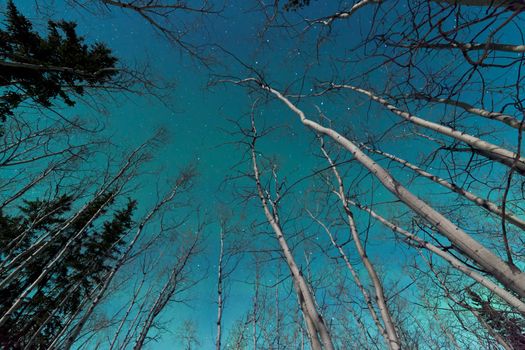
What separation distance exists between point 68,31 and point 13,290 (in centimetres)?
1174

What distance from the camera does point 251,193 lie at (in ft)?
9.64

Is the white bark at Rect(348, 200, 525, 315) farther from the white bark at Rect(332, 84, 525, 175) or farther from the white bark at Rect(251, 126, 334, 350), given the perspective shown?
the white bark at Rect(332, 84, 525, 175)

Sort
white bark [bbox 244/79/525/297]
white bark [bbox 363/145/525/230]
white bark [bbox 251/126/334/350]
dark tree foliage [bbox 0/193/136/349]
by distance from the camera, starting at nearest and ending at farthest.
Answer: white bark [bbox 244/79/525/297] → white bark [bbox 251/126/334/350] → white bark [bbox 363/145/525/230] → dark tree foliage [bbox 0/193/136/349]

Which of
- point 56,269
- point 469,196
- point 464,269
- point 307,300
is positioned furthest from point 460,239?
point 56,269

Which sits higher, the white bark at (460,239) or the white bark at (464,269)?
the white bark at (464,269)

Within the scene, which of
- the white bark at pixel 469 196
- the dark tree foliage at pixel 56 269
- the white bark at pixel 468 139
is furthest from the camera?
the dark tree foliage at pixel 56 269

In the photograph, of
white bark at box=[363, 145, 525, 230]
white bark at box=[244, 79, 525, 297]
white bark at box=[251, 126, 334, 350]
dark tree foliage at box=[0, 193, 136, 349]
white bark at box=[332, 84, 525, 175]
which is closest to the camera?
white bark at box=[244, 79, 525, 297]

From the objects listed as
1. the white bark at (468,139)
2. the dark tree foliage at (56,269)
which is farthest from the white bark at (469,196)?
the dark tree foliage at (56,269)

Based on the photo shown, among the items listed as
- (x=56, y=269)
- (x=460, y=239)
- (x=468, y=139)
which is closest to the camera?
(x=460, y=239)

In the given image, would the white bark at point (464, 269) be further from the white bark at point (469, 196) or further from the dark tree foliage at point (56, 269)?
the dark tree foliage at point (56, 269)

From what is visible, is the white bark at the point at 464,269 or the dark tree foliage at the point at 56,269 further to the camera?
the dark tree foliage at the point at 56,269

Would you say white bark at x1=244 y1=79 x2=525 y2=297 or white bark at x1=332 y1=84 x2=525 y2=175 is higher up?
white bark at x1=332 y1=84 x2=525 y2=175

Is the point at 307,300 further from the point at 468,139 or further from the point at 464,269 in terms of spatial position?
the point at 464,269

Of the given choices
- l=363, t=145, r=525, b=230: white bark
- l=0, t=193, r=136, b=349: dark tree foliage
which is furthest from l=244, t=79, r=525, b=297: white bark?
l=0, t=193, r=136, b=349: dark tree foliage
